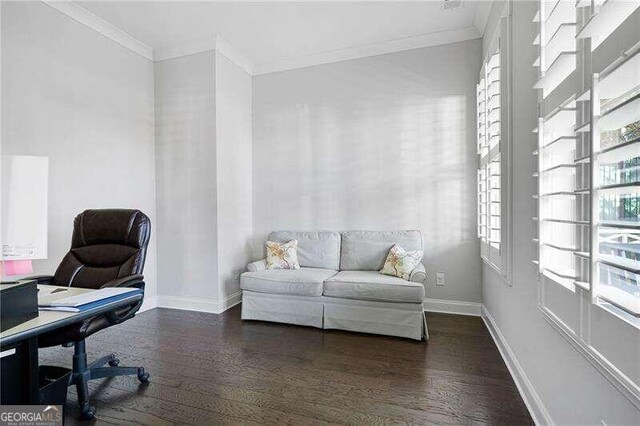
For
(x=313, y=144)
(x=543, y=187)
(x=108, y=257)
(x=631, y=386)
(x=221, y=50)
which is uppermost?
(x=221, y=50)

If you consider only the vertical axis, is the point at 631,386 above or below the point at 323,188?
below

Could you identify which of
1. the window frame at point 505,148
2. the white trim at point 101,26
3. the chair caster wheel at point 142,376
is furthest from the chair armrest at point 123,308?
the white trim at point 101,26

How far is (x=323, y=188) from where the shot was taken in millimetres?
3842

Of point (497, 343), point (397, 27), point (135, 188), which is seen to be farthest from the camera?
point (135, 188)

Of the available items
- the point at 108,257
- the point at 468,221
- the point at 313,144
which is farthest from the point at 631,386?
the point at 313,144

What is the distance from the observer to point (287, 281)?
10.2 feet

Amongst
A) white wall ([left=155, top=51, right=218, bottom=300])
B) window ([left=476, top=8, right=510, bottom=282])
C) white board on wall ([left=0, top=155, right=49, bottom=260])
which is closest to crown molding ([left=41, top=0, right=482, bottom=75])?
white wall ([left=155, top=51, right=218, bottom=300])

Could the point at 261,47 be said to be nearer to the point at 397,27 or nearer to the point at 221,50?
the point at 221,50

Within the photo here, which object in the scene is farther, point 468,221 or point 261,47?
point 261,47

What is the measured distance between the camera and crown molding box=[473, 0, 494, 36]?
2777 millimetres

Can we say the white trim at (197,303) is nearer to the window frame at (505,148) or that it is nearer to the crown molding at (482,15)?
the window frame at (505,148)

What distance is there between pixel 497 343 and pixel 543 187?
5.41 feet

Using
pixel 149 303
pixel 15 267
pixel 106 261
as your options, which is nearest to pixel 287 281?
pixel 106 261

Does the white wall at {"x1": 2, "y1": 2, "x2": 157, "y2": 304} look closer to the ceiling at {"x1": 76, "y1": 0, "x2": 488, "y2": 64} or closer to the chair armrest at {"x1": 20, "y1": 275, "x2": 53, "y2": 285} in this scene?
the ceiling at {"x1": 76, "y1": 0, "x2": 488, "y2": 64}
